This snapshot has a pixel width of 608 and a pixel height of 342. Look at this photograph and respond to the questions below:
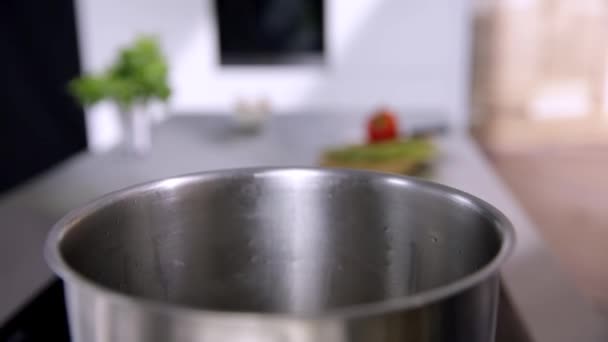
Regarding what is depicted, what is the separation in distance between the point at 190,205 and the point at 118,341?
0.20 m

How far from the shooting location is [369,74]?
3.73 metres

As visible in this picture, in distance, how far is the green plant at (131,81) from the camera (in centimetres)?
167

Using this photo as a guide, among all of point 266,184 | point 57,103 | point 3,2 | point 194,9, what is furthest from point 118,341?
point 194,9

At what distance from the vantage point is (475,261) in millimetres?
497

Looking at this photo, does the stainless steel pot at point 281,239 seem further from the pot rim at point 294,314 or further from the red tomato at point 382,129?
the red tomato at point 382,129

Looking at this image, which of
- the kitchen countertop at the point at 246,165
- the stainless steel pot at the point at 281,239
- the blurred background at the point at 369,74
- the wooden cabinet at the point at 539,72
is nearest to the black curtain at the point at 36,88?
the blurred background at the point at 369,74

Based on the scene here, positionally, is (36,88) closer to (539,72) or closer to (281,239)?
(539,72)

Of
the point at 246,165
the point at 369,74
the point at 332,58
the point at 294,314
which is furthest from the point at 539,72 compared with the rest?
the point at 294,314

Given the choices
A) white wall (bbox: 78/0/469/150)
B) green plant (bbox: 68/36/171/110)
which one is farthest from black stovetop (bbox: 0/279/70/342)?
white wall (bbox: 78/0/469/150)

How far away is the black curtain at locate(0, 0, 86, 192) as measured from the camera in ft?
9.66

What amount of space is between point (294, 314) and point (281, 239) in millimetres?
246

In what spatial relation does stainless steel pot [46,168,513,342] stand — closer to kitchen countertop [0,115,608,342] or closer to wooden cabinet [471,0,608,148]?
kitchen countertop [0,115,608,342]

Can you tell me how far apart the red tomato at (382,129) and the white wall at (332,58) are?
194 cm

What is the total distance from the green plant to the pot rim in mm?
1179
